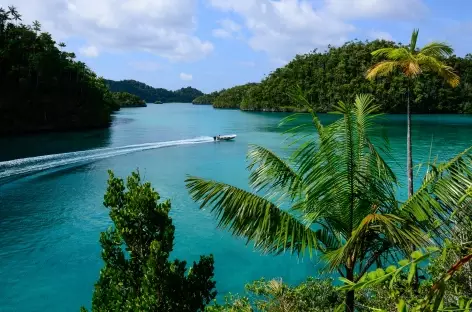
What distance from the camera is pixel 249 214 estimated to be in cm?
614

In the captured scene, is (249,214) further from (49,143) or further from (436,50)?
(49,143)

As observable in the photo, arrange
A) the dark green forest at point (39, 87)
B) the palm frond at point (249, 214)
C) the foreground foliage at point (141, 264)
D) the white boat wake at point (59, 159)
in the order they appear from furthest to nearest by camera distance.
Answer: the dark green forest at point (39, 87)
the white boat wake at point (59, 159)
the palm frond at point (249, 214)
the foreground foliage at point (141, 264)

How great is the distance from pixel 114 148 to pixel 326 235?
33131 mm

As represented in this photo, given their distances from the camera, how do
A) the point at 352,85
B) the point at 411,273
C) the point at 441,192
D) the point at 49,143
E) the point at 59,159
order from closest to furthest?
the point at 411,273
the point at 441,192
the point at 59,159
the point at 49,143
the point at 352,85

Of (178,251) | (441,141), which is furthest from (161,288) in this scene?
(441,141)

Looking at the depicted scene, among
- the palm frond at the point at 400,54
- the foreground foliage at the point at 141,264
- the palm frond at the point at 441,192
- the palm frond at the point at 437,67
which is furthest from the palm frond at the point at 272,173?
the palm frond at the point at 437,67

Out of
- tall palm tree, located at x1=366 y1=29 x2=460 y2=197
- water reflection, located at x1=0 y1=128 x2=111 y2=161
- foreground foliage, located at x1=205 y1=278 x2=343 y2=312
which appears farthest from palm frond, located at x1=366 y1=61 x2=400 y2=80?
water reflection, located at x1=0 y1=128 x2=111 y2=161

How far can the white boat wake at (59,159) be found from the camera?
27.5m

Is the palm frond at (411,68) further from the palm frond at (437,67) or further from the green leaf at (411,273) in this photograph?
the green leaf at (411,273)

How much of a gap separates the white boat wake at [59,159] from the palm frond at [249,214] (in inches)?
953

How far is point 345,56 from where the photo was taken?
326ft

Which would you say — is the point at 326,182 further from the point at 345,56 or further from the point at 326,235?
the point at 345,56

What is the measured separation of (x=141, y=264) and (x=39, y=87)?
52589mm

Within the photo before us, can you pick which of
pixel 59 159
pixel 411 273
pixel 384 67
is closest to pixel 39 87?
pixel 59 159
